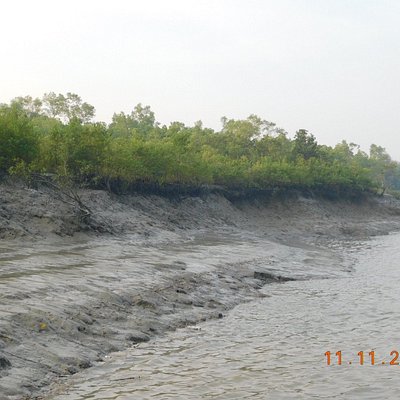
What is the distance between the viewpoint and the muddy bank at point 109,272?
10.2 m

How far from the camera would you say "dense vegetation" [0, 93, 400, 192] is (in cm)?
3236

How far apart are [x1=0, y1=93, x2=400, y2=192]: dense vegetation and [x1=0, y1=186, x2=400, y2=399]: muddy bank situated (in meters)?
2.38

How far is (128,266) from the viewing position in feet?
61.4

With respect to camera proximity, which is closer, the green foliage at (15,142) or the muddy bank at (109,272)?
the muddy bank at (109,272)

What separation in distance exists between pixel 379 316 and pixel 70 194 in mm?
20473

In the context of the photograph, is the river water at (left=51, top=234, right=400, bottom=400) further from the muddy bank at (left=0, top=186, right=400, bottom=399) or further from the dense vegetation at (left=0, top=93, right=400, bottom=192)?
the dense vegetation at (left=0, top=93, right=400, bottom=192)

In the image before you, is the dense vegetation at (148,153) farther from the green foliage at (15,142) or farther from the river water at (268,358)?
the river water at (268,358)

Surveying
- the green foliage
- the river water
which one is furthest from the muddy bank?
the green foliage

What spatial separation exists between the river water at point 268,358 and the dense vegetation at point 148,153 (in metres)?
18.3
